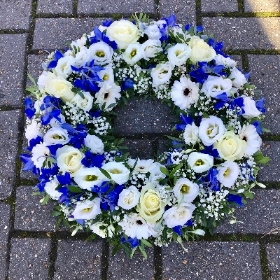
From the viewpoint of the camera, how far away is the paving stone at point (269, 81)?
2.36 metres

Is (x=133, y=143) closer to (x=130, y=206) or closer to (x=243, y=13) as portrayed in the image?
(x=130, y=206)

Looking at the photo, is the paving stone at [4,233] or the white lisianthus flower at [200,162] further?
the paving stone at [4,233]

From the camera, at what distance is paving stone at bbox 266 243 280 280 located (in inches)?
85.0

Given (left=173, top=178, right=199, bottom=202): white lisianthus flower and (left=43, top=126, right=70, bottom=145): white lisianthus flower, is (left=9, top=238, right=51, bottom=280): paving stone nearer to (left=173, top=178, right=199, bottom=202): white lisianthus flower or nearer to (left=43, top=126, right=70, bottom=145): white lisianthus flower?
(left=43, top=126, right=70, bottom=145): white lisianthus flower

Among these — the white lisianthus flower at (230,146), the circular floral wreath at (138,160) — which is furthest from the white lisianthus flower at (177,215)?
the white lisianthus flower at (230,146)

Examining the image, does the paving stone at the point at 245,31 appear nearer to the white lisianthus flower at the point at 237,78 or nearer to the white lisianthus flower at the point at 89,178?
the white lisianthus flower at the point at 237,78

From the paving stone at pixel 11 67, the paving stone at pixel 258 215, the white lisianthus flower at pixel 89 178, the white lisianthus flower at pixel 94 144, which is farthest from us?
the paving stone at pixel 11 67

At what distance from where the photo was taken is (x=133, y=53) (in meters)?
2.13

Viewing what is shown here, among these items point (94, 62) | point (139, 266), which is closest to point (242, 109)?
point (94, 62)

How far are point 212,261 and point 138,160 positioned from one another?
616 millimetres

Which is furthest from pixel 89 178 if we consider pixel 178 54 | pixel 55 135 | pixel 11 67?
pixel 11 67

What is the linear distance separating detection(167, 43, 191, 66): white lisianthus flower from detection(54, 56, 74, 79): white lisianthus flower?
1.50 ft

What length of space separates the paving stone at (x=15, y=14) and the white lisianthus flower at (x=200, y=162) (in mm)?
1306

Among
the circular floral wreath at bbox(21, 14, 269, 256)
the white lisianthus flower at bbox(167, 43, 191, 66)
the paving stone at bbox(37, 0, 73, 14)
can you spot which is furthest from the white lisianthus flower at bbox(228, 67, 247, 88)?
the paving stone at bbox(37, 0, 73, 14)
